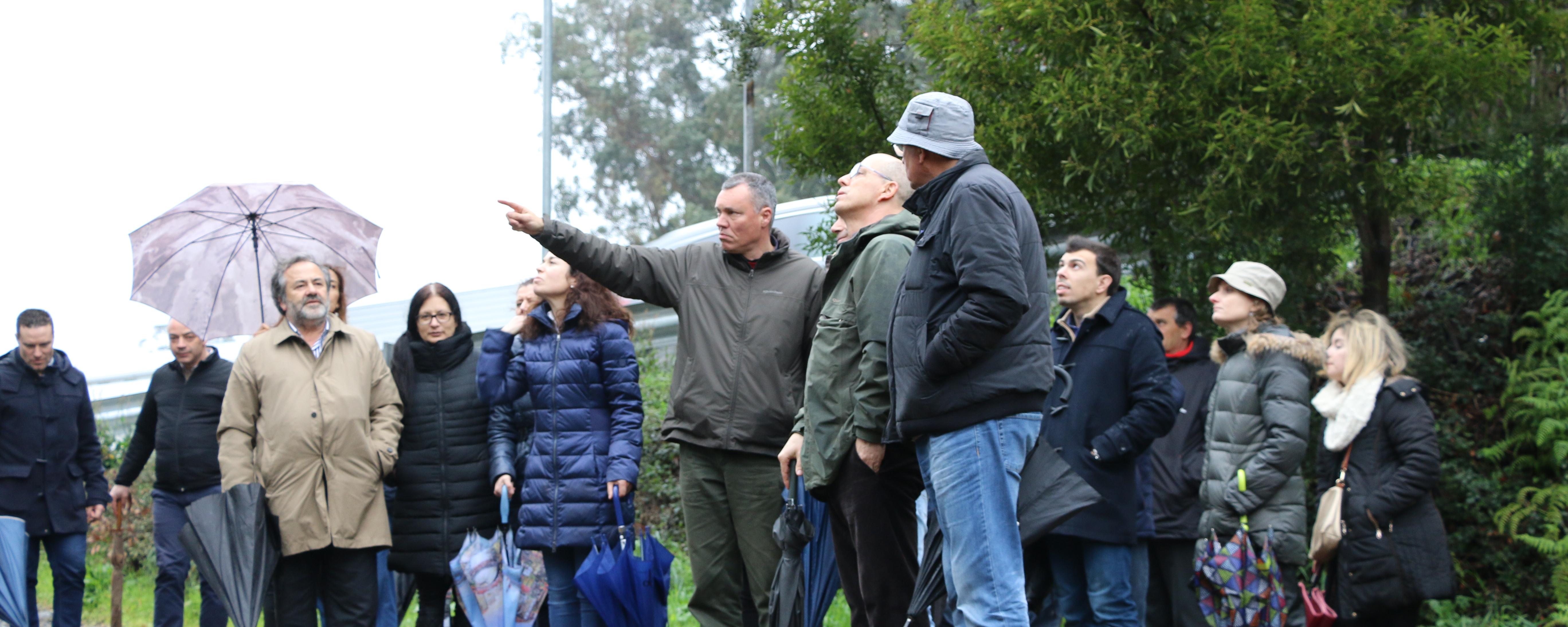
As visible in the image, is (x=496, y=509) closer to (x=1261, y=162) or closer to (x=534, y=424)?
(x=534, y=424)

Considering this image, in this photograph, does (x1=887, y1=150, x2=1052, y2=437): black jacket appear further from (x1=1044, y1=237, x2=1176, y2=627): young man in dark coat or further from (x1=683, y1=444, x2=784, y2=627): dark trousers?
(x1=1044, y1=237, x2=1176, y2=627): young man in dark coat

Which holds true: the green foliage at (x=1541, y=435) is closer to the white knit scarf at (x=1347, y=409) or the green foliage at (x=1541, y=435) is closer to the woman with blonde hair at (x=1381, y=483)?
the woman with blonde hair at (x=1381, y=483)

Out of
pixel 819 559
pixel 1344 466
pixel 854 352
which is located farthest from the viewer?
pixel 1344 466

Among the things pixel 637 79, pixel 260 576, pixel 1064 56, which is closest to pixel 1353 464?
pixel 1064 56

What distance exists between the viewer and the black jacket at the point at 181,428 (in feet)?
25.0

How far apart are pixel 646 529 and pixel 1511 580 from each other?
5.40 meters

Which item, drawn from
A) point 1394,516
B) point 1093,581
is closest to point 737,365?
point 1093,581

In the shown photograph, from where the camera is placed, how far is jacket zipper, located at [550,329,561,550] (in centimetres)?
568

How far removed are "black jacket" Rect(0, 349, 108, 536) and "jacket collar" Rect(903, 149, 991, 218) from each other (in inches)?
245

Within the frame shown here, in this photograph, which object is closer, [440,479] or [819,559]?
[819,559]

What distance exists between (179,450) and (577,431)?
3323 millimetres

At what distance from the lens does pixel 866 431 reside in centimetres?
405

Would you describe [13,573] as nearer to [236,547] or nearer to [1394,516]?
[236,547]

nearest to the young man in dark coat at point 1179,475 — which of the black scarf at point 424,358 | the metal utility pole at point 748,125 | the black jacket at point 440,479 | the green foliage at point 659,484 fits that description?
the black jacket at point 440,479
